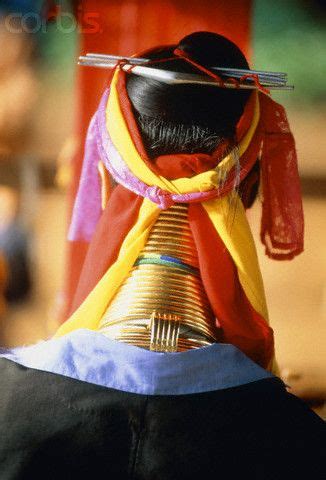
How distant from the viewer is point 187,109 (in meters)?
1.92

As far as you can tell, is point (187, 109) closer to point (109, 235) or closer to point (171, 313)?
point (109, 235)

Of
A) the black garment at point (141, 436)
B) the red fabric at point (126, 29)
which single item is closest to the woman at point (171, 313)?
the black garment at point (141, 436)

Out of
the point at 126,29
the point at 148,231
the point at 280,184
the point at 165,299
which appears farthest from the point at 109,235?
the point at 126,29

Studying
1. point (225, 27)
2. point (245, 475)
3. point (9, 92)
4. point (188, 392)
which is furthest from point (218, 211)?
point (9, 92)

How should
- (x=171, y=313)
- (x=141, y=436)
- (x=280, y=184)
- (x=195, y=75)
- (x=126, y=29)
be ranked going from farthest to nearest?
(x=126, y=29) → (x=280, y=184) → (x=195, y=75) → (x=171, y=313) → (x=141, y=436)

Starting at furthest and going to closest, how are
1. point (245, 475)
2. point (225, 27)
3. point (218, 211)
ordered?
point (225, 27) < point (218, 211) < point (245, 475)

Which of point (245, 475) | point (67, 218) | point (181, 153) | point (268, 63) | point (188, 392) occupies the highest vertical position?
point (268, 63)

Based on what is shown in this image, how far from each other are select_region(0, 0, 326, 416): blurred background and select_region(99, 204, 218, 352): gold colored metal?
1.76ft

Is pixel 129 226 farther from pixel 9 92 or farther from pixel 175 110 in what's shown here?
pixel 9 92

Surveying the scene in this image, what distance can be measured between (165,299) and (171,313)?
35 millimetres

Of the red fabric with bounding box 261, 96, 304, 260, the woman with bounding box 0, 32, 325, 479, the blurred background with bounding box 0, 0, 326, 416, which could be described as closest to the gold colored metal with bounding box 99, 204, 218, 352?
the woman with bounding box 0, 32, 325, 479

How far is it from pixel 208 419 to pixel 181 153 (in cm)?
65

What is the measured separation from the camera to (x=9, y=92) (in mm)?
2502

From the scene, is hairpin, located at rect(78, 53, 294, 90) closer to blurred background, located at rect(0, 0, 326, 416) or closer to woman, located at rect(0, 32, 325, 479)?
woman, located at rect(0, 32, 325, 479)
